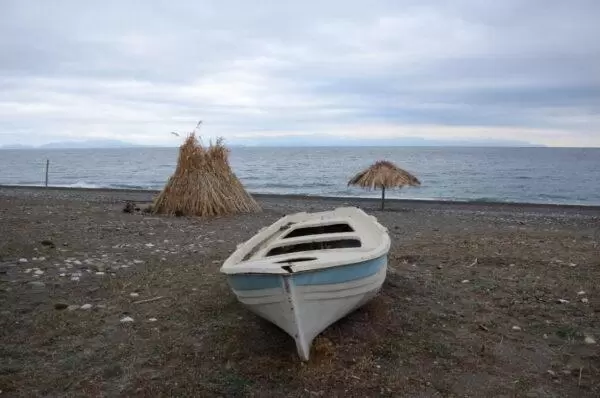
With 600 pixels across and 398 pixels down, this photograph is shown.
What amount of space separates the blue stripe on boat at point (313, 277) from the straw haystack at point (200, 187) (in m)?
9.94

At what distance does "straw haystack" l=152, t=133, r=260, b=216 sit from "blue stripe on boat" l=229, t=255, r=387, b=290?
32.6 ft

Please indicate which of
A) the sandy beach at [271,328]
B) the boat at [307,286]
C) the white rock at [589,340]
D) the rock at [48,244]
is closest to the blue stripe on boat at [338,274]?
the boat at [307,286]

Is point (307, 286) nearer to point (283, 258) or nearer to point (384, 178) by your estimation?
point (283, 258)

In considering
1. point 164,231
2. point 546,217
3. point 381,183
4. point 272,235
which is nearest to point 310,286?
point 272,235

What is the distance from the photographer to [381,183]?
1636 cm

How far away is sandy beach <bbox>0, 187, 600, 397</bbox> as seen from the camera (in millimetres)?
4391

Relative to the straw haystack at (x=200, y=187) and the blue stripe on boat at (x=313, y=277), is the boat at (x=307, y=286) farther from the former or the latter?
the straw haystack at (x=200, y=187)

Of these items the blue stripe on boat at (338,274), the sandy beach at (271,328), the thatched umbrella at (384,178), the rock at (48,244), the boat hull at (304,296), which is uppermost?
the thatched umbrella at (384,178)

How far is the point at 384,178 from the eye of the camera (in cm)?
1639

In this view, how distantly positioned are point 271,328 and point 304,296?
3.77 feet

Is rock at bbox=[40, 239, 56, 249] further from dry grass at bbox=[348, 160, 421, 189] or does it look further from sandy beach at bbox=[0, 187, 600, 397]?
dry grass at bbox=[348, 160, 421, 189]

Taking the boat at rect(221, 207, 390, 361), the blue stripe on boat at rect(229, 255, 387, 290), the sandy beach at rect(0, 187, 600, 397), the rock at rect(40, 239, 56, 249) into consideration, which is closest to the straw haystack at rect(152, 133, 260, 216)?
the sandy beach at rect(0, 187, 600, 397)

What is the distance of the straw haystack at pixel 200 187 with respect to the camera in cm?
1463

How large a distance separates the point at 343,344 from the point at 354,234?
1882 mm
